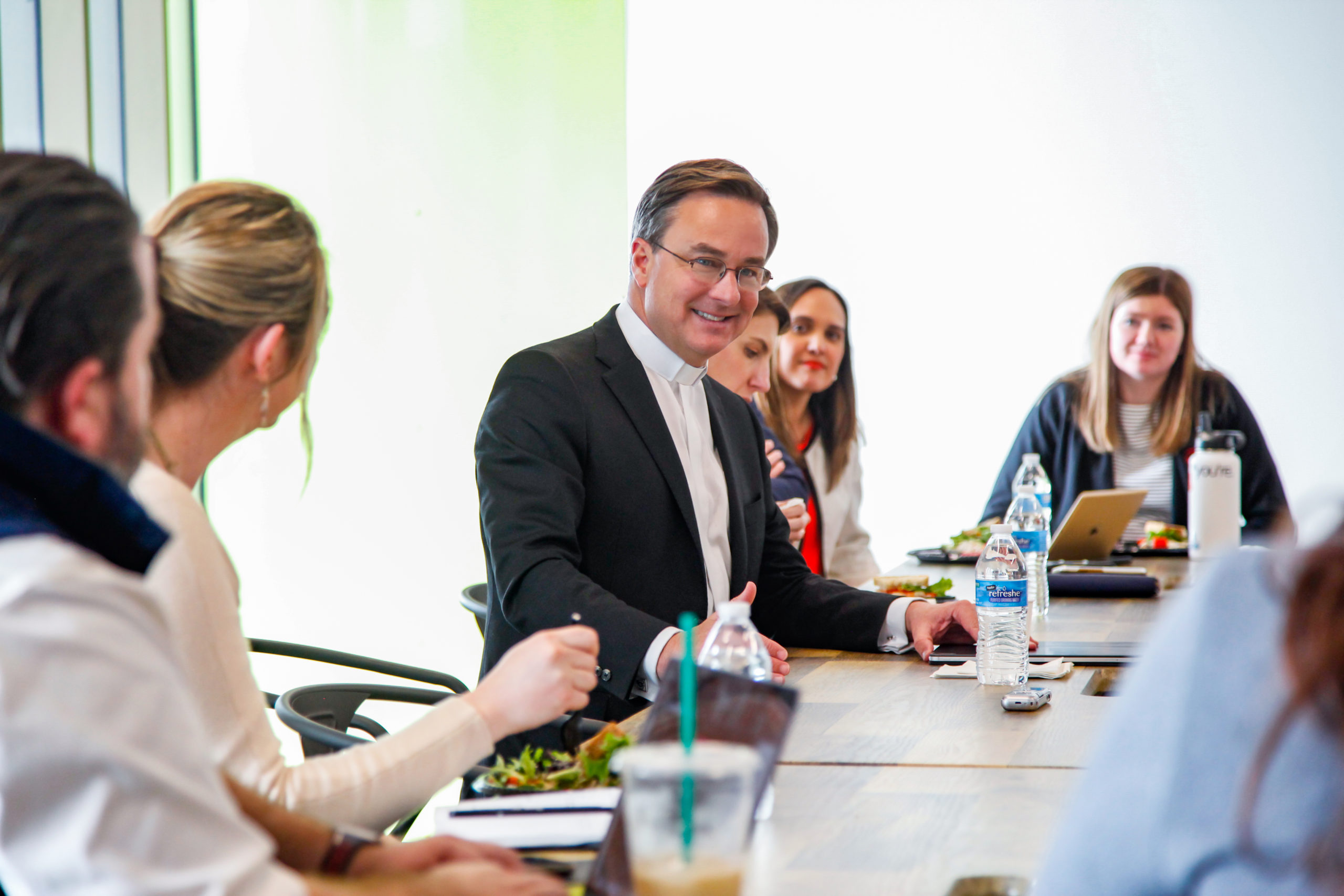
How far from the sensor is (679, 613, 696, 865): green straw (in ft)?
2.58

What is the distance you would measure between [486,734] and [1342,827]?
0.90m

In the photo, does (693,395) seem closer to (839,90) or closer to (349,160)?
(349,160)

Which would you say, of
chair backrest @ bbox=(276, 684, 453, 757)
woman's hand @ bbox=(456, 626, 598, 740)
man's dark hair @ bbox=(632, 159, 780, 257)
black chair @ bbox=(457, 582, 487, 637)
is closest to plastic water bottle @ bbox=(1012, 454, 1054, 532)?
man's dark hair @ bbox=(632, 159, 780, 257)

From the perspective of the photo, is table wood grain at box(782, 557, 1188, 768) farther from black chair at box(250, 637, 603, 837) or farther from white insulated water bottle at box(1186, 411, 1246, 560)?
white insulated water bottle at box(1186, 411, 1246, 560)

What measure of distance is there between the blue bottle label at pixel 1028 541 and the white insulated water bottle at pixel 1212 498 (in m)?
1.04

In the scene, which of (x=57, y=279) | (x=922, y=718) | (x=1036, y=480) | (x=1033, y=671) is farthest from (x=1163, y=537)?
(x=57, y=279)

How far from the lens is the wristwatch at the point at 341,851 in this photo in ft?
3.31

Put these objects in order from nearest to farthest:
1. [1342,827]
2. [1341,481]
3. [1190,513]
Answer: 1. [1342,827]
2. [1190,513]
3. [1341,481]

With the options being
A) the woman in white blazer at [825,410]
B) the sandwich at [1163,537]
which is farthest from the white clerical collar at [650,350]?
the sandwich at [1163,537]

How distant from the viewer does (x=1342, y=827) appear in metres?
0.59

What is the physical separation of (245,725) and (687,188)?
4.73 feet

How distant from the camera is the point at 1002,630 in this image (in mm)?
1904

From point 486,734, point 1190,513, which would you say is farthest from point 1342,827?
point 1190,513

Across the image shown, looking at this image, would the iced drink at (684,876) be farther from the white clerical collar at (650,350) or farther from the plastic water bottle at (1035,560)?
the plastic water bottle at (1035,560)
